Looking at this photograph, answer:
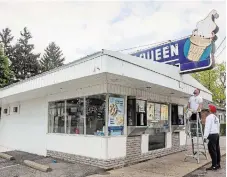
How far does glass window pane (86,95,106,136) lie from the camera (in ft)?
25.3

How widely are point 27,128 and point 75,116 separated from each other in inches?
168

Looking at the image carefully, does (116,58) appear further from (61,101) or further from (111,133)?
(61,101)

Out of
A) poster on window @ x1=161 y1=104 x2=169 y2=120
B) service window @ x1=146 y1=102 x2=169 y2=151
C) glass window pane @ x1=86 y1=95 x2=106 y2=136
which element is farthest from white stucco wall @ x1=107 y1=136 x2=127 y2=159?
poster on window @ x1=161 y1=104 x2=169 y2=120

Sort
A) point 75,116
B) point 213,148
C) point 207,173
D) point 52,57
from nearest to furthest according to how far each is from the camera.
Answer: point 207,173 → point 213,148 → point 75,116 → point 52,57

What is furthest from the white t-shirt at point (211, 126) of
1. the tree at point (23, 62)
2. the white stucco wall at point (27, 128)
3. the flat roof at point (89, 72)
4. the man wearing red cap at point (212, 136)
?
the tree at point (23, 62)

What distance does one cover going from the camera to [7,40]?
39531 mm

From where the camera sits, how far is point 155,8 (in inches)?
313

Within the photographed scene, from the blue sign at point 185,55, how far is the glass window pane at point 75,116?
4062mm

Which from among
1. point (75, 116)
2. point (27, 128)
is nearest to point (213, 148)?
point (75, 116)

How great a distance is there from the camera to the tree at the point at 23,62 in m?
37.6

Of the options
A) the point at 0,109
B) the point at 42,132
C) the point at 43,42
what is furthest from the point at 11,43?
the point at 42,132

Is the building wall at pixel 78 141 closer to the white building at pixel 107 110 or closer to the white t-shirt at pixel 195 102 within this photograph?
the white building at pixel 107 110

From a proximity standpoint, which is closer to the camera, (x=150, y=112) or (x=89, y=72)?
(x=89, y=72)

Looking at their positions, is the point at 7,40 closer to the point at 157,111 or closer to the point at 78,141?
the point at 157,111
